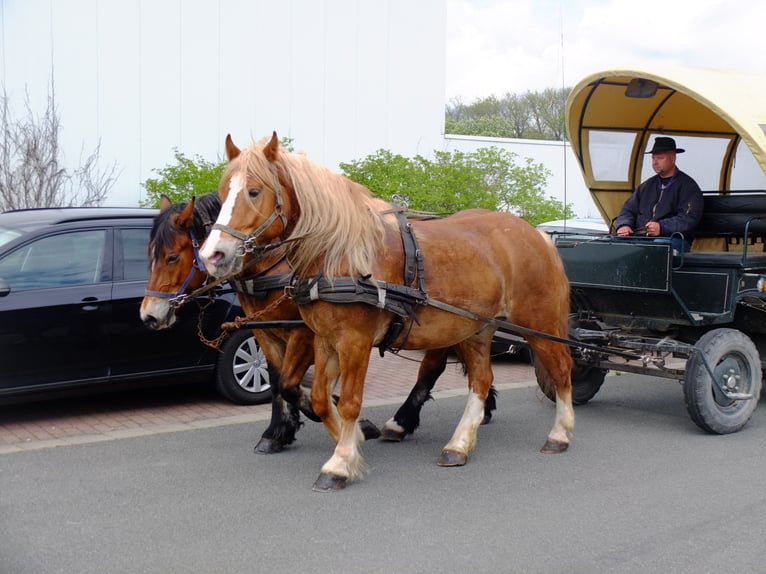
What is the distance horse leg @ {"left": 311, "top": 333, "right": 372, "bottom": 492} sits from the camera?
195 inches

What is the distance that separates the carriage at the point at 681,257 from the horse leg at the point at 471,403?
742mm

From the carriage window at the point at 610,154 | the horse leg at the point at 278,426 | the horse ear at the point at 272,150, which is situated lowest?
the horse leg at the point at 278,426

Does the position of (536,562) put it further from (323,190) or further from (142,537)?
(323,190)

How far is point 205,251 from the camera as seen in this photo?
4.45 meters

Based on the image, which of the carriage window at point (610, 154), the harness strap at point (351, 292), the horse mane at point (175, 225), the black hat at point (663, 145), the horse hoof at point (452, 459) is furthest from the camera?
the carriage window at point (610, 154)

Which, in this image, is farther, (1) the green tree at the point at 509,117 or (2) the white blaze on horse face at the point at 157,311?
(1) the green tree at the point at 509,117

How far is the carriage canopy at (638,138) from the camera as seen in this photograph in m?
7.54

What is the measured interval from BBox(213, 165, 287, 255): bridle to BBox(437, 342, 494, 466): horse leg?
6.34 ft

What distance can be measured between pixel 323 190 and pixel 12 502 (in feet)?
8.34

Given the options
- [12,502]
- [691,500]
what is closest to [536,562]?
[691,500]

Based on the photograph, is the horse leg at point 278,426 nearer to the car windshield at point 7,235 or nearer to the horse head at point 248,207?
the horse head at point 248,207

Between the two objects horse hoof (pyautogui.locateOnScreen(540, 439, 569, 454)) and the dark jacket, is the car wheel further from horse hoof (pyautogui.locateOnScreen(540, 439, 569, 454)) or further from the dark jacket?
the dark jacket

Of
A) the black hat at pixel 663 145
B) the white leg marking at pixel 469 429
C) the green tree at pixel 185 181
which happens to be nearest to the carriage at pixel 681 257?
the black hat at pixel 663 145

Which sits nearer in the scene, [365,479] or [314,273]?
[314,273]
